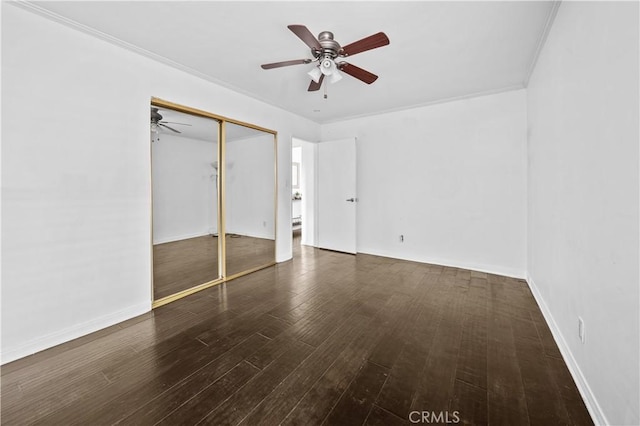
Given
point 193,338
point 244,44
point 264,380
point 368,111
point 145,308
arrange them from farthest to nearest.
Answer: point 368,111 → point 145,308 → point 244,44 → point 193,338 → point 264,380

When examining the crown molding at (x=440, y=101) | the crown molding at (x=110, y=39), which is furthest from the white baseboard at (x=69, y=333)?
the crown molding at (x=440, y=101)

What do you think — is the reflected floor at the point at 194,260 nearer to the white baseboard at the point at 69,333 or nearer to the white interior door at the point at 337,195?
the white baseboard at the point at 69,333

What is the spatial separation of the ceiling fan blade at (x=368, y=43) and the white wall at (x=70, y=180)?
195 cm

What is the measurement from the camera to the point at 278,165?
4.19 meters

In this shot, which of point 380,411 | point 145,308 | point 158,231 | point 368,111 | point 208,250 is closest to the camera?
point 380,411

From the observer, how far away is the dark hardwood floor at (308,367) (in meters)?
1.43

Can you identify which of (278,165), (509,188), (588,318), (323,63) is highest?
(323,63)

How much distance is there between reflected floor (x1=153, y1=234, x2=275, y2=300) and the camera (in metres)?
3.05

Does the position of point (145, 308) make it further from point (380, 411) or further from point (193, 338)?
point (380, 411)

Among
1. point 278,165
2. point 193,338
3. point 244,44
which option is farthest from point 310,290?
point 244,44

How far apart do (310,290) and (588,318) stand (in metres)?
2.33

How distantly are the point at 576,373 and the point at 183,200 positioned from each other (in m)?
3.76

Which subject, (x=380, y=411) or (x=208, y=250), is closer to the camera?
(x=380, y=411)

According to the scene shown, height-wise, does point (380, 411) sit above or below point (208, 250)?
below
